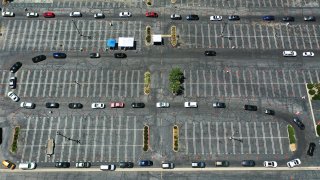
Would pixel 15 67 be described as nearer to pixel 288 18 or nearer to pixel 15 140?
pixel 15 140

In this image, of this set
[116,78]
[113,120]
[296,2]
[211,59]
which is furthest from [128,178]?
[296,2]

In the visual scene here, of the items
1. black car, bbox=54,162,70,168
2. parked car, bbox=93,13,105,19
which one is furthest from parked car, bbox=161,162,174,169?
parked car, bbox=93,13,105,19

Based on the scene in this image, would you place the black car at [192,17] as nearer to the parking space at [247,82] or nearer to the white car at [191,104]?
the parking space at [247,82]

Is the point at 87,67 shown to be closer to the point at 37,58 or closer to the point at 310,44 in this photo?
the point at 37,58

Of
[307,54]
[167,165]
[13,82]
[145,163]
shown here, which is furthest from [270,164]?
[13,82]

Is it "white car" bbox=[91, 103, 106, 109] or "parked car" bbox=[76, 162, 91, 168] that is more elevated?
"white car" bbox=[91, 103, 106, 109]

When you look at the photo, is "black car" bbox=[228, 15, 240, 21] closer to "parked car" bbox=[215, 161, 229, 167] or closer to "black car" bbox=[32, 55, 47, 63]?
"parked car" bbox=[215, 161, 229, 167]
